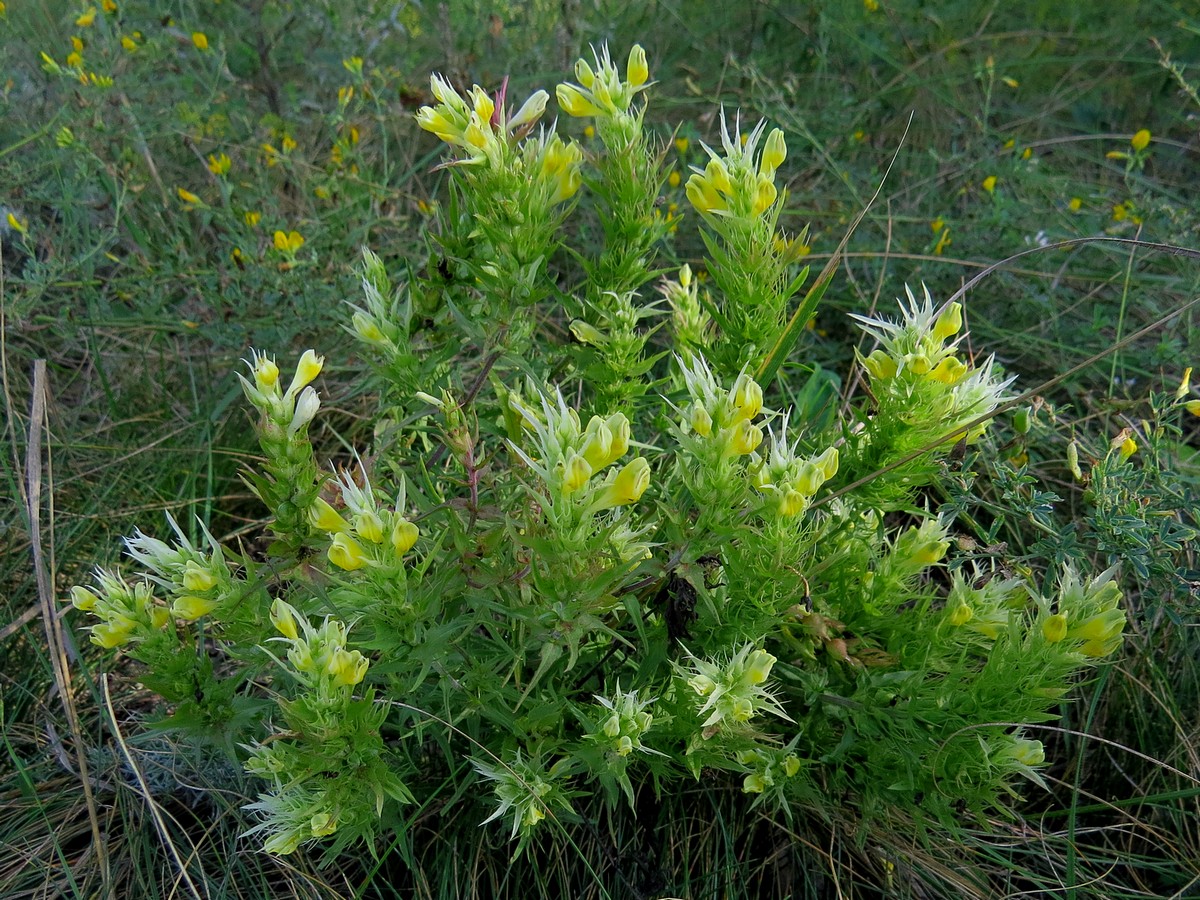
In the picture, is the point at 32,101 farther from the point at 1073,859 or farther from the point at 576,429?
the point at 1073,859

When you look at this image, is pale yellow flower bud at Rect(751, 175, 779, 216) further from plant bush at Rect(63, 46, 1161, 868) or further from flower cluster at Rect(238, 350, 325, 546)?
flower cluster at Rect(238, 350, 325, 546)

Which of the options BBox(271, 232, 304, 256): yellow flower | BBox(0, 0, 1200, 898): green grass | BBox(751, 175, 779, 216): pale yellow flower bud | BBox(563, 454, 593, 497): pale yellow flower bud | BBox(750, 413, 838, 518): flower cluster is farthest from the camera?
BBox(271, 232, 304, 256): yellow flower

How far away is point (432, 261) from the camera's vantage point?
1.46 meters

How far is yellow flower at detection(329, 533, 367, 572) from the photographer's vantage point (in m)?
1.13

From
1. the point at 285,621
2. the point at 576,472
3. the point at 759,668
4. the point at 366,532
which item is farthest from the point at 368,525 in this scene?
the point at 759,668

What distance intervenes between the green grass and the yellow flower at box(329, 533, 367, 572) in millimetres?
488

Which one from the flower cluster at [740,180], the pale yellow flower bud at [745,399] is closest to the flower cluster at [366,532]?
the pale yellow flower bud at [745,399]

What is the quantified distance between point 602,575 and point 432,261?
1.93 feet

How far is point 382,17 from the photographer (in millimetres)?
3545

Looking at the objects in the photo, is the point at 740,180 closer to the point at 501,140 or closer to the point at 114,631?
the point at 501,140

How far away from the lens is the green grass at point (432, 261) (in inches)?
66.8

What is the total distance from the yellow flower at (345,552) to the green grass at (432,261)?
488mm

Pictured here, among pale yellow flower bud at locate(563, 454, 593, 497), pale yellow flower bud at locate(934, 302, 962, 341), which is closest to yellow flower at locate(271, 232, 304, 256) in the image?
pale yellow flower bud at locate(563, 454, 593, 497)

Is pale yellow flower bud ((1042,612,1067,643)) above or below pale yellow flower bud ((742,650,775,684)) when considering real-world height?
below
